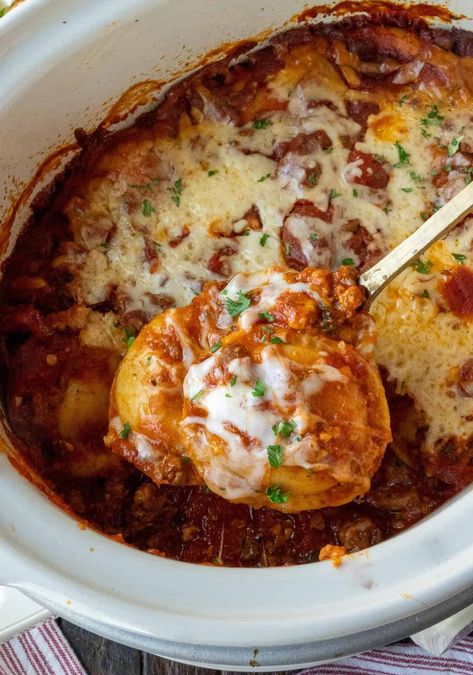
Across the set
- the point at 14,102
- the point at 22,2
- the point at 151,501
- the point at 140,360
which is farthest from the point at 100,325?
the point at 22,2

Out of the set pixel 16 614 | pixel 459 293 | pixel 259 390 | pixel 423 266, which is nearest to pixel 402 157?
pixel 423 266

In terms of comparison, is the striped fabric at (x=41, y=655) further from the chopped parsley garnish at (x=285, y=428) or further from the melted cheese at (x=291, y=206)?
the chopped parsley garnish at (x=285, y=428)

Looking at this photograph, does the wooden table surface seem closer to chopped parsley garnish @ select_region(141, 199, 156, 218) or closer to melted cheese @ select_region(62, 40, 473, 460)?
melted cheese @ select_region(62, 40, 473, 460)

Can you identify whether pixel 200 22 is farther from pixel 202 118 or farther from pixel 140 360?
pixel 140 360

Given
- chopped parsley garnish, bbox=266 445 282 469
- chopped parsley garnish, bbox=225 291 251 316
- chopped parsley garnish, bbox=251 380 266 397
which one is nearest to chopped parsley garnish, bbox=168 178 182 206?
chopped parsley garnish, bbox=225 291 251 316

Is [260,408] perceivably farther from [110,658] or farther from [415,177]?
[110,658]

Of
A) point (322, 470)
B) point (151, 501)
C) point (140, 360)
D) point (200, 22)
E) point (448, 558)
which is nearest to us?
point (448, 558)
